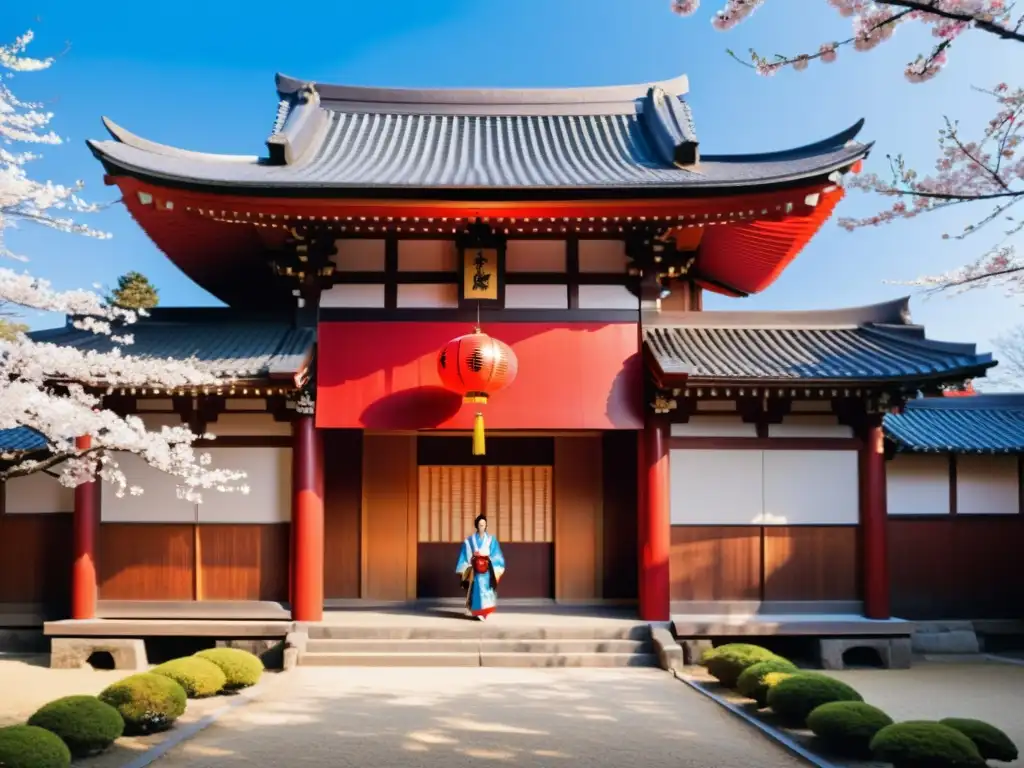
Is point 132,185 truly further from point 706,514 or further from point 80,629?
point 706,514

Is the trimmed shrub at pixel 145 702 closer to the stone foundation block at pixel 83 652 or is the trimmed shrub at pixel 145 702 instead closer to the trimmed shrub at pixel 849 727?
the stone foundation block at pixel 83 652

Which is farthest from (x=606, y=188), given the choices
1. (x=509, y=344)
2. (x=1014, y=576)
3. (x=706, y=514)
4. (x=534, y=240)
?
(x=1014, y=576)

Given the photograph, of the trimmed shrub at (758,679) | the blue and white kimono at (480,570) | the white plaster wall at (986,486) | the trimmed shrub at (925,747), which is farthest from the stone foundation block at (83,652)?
the white plaster wall at (986,486)

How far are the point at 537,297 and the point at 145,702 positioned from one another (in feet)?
23.3

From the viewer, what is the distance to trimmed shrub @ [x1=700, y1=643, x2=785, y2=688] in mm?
9547

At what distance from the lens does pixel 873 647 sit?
38.3 feet

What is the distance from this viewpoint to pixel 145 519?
11.9 metres

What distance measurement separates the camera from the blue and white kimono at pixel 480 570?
12.1m

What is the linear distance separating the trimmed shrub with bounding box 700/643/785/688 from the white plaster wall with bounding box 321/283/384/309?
6.39 m

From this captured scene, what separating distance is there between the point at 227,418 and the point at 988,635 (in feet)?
38.7

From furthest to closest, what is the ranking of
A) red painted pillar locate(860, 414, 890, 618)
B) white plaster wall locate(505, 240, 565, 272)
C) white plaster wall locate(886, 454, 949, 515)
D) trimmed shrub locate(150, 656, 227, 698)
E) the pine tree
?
the pine tree
white plaster wall locate(886, 454, 949, 515)
white plaster wall locate(505, 240, 565, 272)
red painted pillar locate(860, 414, 890, 618)
trimmed shrub locate(150, 656, 227, 698)

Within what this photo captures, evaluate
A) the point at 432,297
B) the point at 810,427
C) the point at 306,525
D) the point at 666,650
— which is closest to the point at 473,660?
the point at 666,650

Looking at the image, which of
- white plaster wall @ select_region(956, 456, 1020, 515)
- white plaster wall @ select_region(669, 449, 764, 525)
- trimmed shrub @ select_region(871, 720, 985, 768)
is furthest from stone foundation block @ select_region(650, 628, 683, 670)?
white plaster wall @ select_region(956, 456, 1020, 515)

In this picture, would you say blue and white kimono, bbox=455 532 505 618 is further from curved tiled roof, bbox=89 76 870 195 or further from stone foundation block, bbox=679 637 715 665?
curved tiled roof, bbox=89 76 870 195
